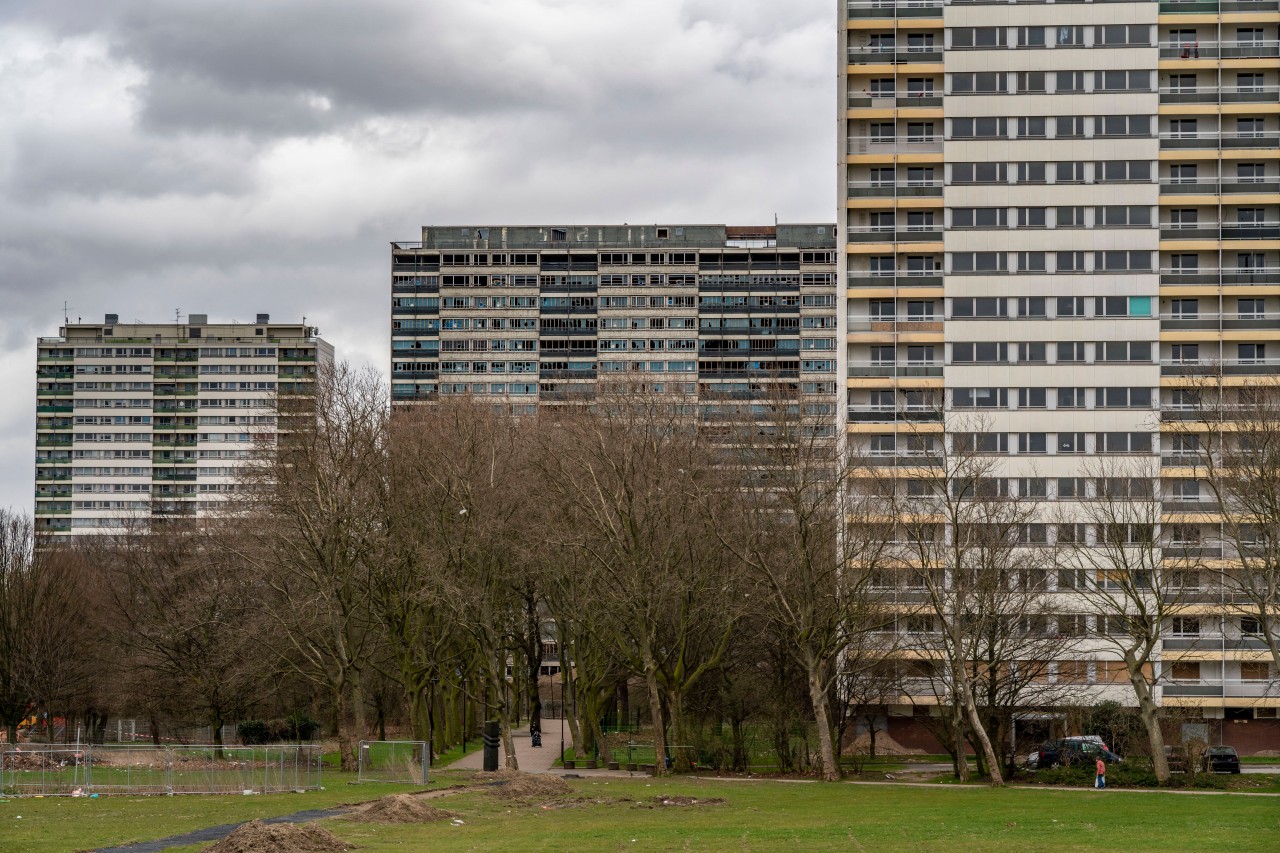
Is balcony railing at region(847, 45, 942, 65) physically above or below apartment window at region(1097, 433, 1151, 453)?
above

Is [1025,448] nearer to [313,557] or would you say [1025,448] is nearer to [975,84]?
[975,84]

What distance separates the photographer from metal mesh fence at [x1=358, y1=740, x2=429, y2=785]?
59434mm

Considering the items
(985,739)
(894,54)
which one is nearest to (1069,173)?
(894,54)

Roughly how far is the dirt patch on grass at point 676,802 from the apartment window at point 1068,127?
64247 mm

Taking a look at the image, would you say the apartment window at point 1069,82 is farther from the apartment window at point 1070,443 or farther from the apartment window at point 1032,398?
the apartment window at point 1070,443

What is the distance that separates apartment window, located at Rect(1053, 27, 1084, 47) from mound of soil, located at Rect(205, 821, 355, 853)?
270ft

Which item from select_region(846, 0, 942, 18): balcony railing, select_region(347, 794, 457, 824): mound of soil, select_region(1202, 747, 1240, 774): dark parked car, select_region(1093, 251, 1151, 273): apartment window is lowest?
select_region(1202, 747, 1240, 774): dark parked car

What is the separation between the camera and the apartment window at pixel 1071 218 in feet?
323

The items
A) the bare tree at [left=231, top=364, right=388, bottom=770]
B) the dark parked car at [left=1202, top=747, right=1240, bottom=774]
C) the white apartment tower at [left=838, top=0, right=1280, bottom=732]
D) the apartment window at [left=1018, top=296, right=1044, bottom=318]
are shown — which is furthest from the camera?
the apartment window at [left=1018, top=296, right=1044, bottom=318]

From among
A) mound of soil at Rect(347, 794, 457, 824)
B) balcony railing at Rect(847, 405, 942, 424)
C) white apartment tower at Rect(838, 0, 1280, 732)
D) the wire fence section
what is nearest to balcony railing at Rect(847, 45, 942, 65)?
white apartment tower at Rect(838, 0, 1280, 732)

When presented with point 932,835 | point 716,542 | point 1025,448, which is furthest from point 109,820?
point 1025,448

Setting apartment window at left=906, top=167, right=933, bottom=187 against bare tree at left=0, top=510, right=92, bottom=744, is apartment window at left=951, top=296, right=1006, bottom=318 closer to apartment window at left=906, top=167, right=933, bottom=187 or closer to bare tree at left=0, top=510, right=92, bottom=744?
apartment window at left=906, top=167, right=933, bottom=187

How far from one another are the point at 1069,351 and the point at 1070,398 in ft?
10.7

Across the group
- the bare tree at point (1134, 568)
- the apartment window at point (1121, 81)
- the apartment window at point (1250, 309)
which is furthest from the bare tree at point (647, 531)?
the apartment window at point (1250, 309)
